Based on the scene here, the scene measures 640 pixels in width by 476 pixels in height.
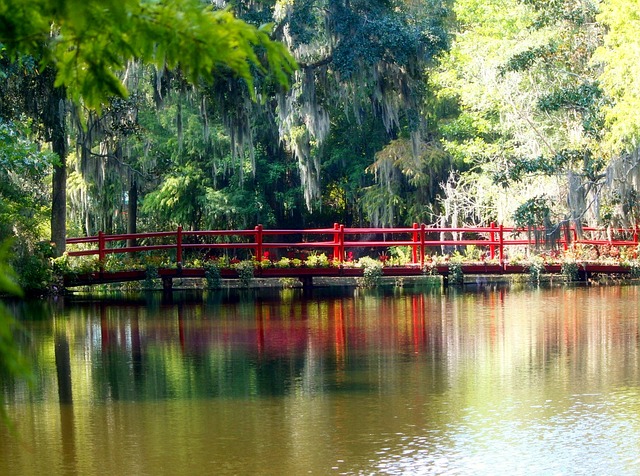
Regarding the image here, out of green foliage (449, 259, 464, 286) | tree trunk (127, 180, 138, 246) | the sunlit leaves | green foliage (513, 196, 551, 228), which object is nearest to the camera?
the sunlit leaves

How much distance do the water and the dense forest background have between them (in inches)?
200

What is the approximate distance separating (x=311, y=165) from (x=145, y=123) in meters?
4.87

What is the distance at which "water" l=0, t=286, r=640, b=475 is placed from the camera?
8883 millimetres

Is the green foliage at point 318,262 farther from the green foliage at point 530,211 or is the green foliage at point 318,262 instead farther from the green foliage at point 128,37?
the green foliage at point 128,37

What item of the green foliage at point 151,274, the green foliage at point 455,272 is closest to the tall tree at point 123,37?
the green foliage at point 151,274

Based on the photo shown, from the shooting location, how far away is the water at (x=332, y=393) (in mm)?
8883

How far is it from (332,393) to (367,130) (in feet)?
73.8

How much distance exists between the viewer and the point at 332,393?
11633 mm

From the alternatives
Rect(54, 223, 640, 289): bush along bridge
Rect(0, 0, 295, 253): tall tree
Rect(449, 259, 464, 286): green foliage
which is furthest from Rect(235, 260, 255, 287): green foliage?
Rect(0, 0, 295, 253): tall tree

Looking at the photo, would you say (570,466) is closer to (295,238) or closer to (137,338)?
(137,338)

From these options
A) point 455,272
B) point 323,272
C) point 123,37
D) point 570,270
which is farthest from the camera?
point 570,270

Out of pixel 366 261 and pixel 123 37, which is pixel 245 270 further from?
pixel 123 37

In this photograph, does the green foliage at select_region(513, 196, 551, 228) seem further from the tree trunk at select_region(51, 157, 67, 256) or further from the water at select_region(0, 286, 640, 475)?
the tree trunk at select_region(51, 157, 67, 256)

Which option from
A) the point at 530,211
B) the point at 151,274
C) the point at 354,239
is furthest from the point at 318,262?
the point at 354,239
